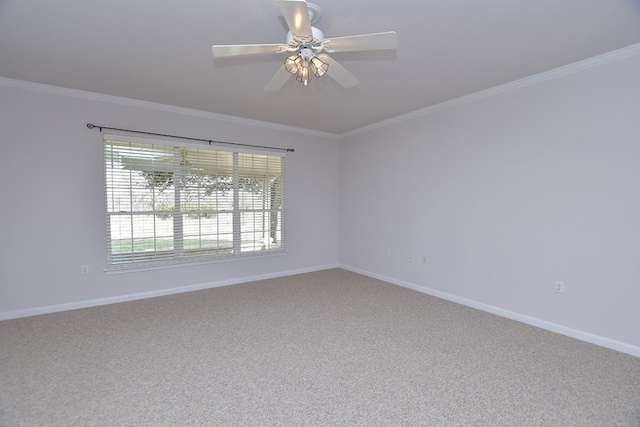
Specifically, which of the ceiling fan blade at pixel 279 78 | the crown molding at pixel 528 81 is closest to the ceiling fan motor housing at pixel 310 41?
the ceiling fan blade at pixel 279 78

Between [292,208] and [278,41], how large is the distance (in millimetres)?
3188

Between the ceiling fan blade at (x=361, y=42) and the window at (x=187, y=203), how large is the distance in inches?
124

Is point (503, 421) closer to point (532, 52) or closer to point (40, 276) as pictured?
point (532, 52)

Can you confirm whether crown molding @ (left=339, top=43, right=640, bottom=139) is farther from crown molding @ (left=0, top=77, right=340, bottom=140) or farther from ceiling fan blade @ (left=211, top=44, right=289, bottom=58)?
ceiling fan blade @ (left=211, top=44, right=289, bottom=58)

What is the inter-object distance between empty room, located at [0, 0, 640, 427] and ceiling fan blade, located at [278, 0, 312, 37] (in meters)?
0.02

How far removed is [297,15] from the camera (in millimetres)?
1668

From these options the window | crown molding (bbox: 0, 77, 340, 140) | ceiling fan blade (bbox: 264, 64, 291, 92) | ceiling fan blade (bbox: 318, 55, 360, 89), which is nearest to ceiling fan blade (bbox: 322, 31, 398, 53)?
ceiling fan blade (bbox: 318, 55, 360, 89)

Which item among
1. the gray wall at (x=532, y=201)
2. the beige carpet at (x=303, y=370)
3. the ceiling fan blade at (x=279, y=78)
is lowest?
the beige carpet at (x=303, y=370)

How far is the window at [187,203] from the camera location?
4.03 meters

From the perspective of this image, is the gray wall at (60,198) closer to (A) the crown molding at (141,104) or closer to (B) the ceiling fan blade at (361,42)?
(A) the crown molding at (141,104)

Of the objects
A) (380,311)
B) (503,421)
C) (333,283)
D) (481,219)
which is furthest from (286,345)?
(481,219)

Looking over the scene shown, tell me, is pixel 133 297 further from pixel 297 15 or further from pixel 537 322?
pixel 537 322

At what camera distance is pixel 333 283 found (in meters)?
4.93

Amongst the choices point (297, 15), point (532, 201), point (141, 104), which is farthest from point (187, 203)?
point (532, 201)
